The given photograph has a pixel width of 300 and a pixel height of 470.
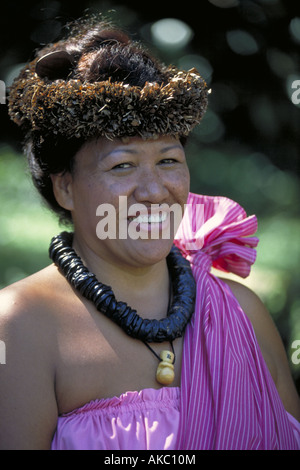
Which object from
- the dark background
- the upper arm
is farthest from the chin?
the dark background

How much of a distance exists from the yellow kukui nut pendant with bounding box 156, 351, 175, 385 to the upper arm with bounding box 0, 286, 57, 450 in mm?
338

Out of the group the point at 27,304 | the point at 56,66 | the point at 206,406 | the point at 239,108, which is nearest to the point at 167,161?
the point at 56,66

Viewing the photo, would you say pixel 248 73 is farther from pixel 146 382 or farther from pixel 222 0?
pixel 146 382

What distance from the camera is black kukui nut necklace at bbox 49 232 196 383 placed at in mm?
2012

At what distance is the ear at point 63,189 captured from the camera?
2.12 metres

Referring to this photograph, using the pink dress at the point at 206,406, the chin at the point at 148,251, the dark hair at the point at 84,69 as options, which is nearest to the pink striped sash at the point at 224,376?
the pink dress at the point at 206,406

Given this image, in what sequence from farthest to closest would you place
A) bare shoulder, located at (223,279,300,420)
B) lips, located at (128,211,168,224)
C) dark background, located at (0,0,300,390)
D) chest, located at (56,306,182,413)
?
dark background, located at (0,0,300,390), bare shoulder, located at (223,279,300,420), lips, located at (128,211,168,224), chest, located at (56,306,182,413)

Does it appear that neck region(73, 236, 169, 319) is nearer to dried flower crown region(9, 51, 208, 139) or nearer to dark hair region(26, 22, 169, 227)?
dark hair region(26, 22, 169, 227)

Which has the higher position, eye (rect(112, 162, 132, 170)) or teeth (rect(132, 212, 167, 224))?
eye (rect(112, 162, 132, 170))

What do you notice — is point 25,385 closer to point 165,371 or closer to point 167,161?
point 165,371

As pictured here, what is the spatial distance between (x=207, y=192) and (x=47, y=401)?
195 centimetres
